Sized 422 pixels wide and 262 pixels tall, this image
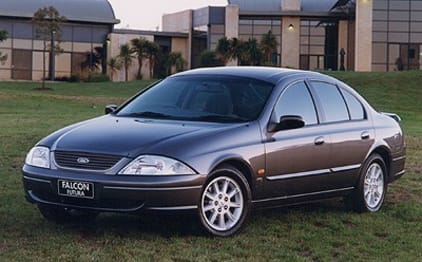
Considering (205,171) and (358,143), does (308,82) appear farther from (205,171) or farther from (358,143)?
(205,171)

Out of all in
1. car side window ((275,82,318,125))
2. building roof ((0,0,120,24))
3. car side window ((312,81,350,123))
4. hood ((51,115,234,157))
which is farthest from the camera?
building roof ((0,0,120,24))

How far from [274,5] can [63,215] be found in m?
61.0

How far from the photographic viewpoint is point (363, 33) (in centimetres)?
6194

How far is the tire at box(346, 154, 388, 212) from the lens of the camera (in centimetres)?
834

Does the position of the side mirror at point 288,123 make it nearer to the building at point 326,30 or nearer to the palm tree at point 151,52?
the palm tree at point 151,52

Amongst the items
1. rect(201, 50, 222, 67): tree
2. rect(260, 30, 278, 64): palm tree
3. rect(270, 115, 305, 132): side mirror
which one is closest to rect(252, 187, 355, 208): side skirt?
rect(270, 115, 305, 132): side mirror

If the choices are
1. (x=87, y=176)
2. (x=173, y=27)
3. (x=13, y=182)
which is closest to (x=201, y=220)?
(x=87, y=176)

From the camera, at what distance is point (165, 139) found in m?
6.64

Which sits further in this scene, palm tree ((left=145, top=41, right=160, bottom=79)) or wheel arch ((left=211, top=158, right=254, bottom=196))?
palm tree ((left=145, top=41, right=160, bottom=79))

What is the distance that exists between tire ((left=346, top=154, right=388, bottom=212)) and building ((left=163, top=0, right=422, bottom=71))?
174ft

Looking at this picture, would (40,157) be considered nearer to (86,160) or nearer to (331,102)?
(86,160)

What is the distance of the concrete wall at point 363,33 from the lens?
203ft

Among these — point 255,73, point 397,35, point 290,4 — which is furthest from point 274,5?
point 255,73

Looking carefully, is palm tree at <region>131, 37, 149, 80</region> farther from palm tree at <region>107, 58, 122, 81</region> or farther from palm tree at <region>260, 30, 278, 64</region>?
palm tree at <region>260, 30, 278, 64</region>
